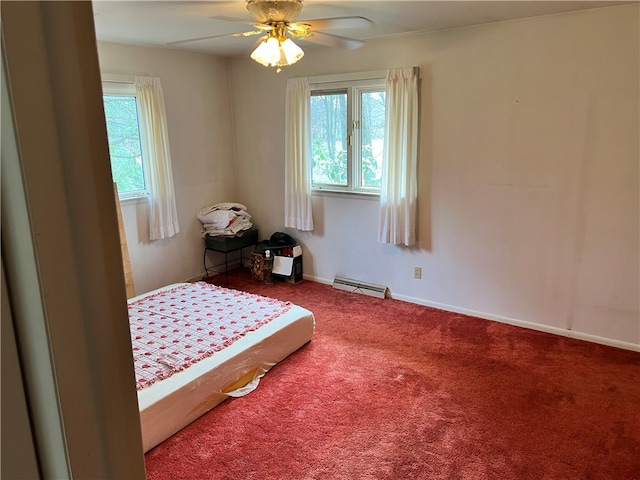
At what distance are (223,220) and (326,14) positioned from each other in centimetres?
245

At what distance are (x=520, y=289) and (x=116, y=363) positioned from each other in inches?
148

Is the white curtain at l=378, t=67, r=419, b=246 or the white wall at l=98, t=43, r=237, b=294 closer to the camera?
the white curtain at l=378, t=67, r=419, b=246

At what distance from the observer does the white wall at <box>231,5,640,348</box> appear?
10.5ft

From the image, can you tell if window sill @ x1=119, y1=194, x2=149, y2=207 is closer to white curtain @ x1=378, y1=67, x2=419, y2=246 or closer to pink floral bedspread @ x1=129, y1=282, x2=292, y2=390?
pink floral bedspread @ x1=129, y1=282, x2=292, y2=390

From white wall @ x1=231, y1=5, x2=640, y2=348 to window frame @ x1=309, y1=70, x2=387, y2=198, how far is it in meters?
0.10

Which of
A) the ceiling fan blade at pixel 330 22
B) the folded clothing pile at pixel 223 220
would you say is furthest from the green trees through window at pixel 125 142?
the ceiling fan blade at pixel 330 22

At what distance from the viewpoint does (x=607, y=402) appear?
2750mm

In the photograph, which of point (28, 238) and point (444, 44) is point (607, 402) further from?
point (28, 238)

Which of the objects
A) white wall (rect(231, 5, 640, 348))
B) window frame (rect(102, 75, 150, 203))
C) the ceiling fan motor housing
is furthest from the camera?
window frame (rect(102, 75, 150, 203))

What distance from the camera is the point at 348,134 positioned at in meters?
4.39

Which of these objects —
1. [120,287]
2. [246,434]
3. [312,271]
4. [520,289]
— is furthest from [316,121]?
[120,287]

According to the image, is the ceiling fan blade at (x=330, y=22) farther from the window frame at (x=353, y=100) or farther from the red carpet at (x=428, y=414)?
the red carpet at (x=428, y=414)

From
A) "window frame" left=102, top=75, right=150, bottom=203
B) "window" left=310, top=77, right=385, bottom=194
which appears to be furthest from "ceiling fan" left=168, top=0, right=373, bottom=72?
"window frame" left=102, top=75, right=150, bottom=203

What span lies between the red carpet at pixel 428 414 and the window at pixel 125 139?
7.36 ft
